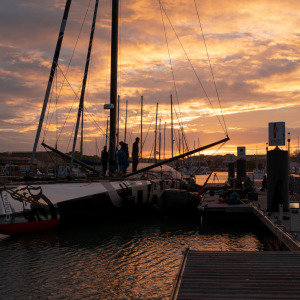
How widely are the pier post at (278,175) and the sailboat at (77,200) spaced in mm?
3695

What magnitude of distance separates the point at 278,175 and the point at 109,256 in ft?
29.9

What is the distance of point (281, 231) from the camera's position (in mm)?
13070

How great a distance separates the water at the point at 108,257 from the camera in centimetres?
945

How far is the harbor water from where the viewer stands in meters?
9.46

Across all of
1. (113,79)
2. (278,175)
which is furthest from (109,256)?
(113,79)

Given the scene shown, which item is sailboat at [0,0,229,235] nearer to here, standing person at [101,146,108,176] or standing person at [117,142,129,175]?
standing person at [117,142,129,175]

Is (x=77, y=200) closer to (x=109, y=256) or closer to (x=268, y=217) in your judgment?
(x=109, y=256)

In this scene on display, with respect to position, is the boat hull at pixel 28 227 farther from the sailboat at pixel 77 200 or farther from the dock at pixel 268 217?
the dock at pixel 268 217

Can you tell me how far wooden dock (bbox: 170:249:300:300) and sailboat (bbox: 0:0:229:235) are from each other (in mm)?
7502

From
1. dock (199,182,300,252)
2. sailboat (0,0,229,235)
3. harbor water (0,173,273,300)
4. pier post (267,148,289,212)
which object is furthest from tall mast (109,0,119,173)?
pier post (267,148,289,212)

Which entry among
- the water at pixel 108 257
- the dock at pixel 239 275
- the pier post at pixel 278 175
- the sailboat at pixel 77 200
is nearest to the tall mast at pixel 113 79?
the sailboat at pixel 77 200

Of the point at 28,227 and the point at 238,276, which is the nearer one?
the point at 238,276

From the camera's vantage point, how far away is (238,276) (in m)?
7.77

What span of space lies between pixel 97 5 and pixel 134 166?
9.87 metres
